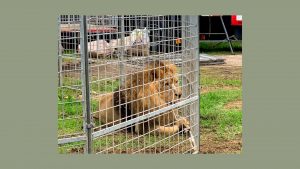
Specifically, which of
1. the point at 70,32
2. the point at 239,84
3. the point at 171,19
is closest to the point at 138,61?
the point at 171,19

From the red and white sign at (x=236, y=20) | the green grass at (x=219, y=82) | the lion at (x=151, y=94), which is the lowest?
the green grass at (x=219, y=82)

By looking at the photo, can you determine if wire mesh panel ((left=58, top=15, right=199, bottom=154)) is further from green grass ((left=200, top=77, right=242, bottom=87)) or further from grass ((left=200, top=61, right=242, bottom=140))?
green grass ((left=200, top=77, right=242, bottom=87))

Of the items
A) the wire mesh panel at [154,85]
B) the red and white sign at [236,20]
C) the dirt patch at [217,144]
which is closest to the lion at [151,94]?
the wire mesh panel at [154,85]

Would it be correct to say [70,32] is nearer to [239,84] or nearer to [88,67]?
[88,67]

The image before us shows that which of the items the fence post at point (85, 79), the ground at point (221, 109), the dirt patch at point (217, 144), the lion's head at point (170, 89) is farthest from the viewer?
the ground at point (221, 109)

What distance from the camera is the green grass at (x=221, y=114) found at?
7270 mm

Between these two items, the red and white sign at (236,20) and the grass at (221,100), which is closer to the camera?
the grass at (221,100)

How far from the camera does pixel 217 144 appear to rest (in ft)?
22.0

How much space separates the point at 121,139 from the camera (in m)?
6.25

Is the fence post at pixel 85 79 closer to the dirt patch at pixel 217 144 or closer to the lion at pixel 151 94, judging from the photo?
the lion at pixel 151 94

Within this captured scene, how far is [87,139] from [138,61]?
135 cm

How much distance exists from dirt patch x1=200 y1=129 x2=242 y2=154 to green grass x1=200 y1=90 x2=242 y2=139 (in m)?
0.12

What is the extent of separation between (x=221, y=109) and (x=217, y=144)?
1.63 metres

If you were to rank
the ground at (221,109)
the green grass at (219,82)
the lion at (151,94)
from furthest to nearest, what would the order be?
the green grass at (219,82) → the ground at (221,109) → the lion at (151,94)
